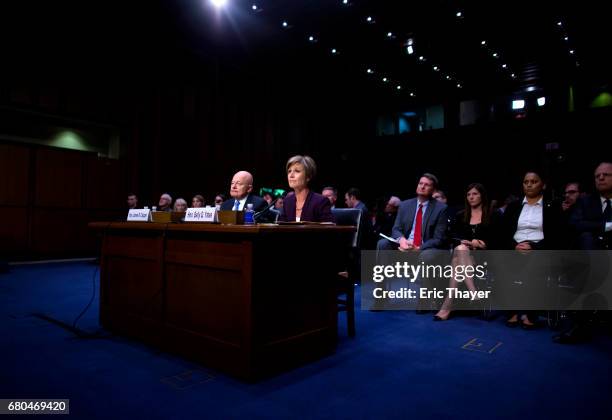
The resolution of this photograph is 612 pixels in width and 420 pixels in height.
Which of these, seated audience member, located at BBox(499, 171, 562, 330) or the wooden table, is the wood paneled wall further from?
seated audience member, located at BBox(499, 171, 562, 330)

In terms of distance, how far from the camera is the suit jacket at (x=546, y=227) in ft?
10.5

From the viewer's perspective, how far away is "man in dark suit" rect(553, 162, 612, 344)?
3002mm

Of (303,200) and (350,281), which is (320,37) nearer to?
(303,200)

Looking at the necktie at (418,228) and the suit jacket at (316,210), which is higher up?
the suit jacket at (316,210)

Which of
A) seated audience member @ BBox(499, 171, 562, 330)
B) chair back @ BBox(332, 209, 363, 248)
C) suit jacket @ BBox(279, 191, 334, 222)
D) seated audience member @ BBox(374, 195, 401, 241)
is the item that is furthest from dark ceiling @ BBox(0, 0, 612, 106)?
suit jacket @ BBox(279, 191, 334, 222)

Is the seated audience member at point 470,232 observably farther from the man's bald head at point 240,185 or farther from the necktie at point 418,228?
the man's bald head at point 240,185

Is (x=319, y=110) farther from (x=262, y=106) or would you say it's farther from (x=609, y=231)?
(x=609, y=231)

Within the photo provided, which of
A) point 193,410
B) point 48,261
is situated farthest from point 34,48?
point 193,410

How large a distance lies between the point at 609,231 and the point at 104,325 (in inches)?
159

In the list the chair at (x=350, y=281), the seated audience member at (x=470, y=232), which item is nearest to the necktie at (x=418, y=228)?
the seated audience member at (x=470, y=232)

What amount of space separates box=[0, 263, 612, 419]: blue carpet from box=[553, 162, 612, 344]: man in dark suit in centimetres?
72

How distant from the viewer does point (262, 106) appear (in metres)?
11.1

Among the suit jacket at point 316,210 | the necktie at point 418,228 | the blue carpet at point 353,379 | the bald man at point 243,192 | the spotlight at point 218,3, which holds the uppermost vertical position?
the spotlight at point 218,3

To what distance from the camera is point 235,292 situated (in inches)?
81.3
